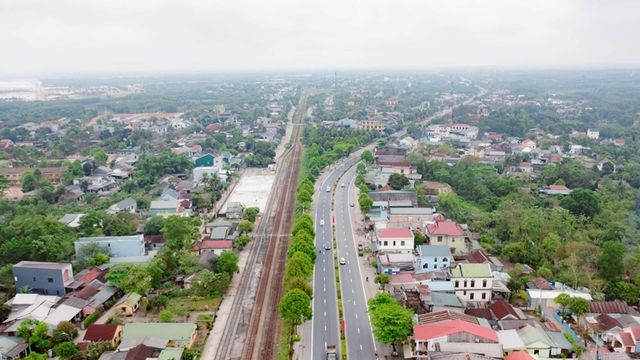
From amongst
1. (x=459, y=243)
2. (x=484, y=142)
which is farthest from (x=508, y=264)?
(x=484, y=142)

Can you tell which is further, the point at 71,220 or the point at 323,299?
the point at 71,220

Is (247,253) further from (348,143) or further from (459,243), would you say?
(348,143)

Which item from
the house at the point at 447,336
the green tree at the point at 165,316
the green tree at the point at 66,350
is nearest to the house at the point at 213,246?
the green tree at the point at 165,316

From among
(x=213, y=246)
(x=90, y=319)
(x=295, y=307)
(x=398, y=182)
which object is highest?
(x=398, y=182)

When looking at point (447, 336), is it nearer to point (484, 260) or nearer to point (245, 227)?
point (484, 260)

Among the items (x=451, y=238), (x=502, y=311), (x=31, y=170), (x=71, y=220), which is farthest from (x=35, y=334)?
(x=31, y=170)

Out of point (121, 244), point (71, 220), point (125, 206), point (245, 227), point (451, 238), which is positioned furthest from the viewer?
point (125, 206)

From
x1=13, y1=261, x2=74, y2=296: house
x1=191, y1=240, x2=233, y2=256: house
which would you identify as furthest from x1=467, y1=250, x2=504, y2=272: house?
x1=13, y1=261, x2=74, y2=296: house
